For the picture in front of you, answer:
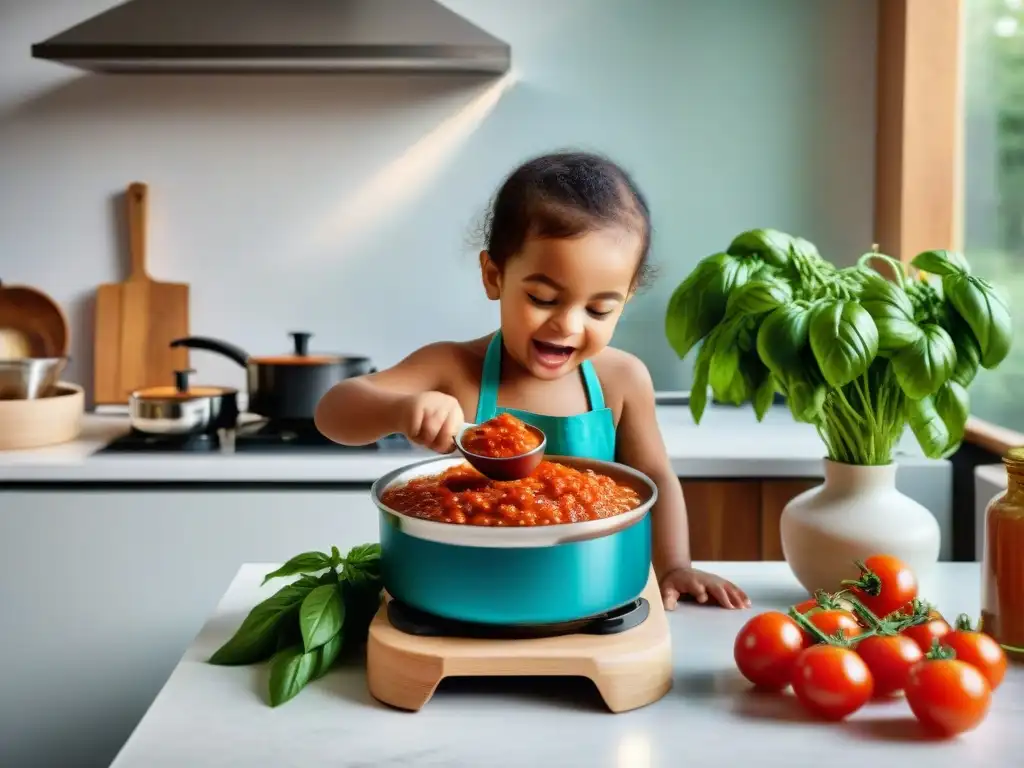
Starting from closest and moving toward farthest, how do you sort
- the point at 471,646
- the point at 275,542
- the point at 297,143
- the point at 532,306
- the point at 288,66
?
the point at 471,646 < the point at 532,306 < the point at 275,542 < the point at 288,66 < the point at 297,143

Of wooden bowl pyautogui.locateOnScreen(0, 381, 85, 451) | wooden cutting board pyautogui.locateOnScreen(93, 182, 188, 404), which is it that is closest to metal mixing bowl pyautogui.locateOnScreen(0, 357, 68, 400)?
wooden bowl pyautogui.locateOnScreen(0, 381, 85, 451)

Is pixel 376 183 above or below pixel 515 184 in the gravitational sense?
above

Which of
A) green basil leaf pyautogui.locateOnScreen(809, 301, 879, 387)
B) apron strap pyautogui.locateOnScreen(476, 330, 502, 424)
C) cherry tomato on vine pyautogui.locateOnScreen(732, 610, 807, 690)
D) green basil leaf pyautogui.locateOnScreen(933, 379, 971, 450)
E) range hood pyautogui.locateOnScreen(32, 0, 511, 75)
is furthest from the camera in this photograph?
range hood pyautogui.locateOnScreen(32, 0, 511, 75)

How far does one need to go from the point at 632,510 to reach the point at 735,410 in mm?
1757

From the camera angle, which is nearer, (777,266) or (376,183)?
(777,266)

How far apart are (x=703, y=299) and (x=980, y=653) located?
476mm

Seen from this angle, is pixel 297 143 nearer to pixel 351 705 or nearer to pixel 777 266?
pixel 777 266

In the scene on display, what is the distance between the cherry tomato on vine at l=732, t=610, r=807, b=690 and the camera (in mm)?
911

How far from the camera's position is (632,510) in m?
0.92

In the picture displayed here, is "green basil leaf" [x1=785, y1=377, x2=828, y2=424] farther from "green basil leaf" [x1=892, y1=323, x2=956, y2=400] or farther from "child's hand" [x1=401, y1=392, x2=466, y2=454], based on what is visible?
"child's hand" [x1=401, y1=392, x2=466, y2=454]

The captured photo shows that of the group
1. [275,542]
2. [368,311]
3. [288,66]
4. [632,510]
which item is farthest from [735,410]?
[632,510]

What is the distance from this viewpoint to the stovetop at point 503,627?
919mm

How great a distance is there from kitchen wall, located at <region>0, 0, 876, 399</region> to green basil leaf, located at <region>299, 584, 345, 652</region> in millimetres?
1711

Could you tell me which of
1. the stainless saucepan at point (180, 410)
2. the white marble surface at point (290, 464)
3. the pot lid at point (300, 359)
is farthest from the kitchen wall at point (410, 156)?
the white marble surface at point (290, 464)
